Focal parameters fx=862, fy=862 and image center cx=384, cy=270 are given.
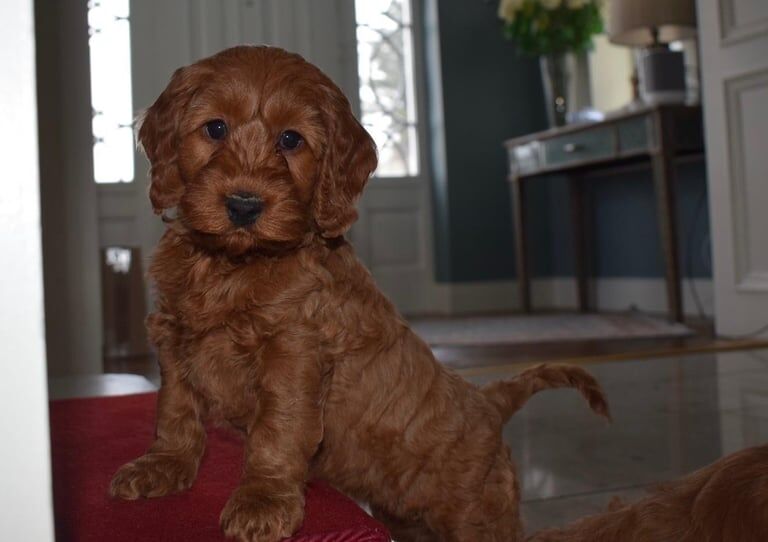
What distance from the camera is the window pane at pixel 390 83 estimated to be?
26.4 feet

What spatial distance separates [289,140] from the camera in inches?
48.8

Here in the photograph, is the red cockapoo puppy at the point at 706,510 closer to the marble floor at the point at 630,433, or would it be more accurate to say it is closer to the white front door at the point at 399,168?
the marble floor at the point at 630,433

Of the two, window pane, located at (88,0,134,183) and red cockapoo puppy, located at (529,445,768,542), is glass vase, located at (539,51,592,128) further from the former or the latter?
red cockapoo puppy, located at (529,445,768,542)

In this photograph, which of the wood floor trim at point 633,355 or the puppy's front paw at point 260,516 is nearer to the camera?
the puppy's front paw at point 260,516

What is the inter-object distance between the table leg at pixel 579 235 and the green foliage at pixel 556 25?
3.87ft

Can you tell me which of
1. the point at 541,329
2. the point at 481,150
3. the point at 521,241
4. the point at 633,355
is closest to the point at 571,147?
the point at 521,241

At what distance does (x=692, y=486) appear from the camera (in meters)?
1.01

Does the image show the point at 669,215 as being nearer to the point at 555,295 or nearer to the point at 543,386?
the point at 555,295

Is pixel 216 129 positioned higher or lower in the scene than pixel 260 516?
higher

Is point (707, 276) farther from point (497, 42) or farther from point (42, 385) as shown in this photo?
point (42, 385)

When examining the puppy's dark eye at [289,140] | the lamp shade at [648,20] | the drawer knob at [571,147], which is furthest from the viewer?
the drawer knob at [571,147]

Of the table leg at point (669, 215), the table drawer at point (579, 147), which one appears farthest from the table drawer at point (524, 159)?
the table leg at point (669, 215)

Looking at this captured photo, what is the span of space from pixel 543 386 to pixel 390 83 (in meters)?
6.89

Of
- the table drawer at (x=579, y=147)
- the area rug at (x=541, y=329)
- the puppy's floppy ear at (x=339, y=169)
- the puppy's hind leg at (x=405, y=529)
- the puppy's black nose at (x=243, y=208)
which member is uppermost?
the table drawer at (x=579, y=147)
